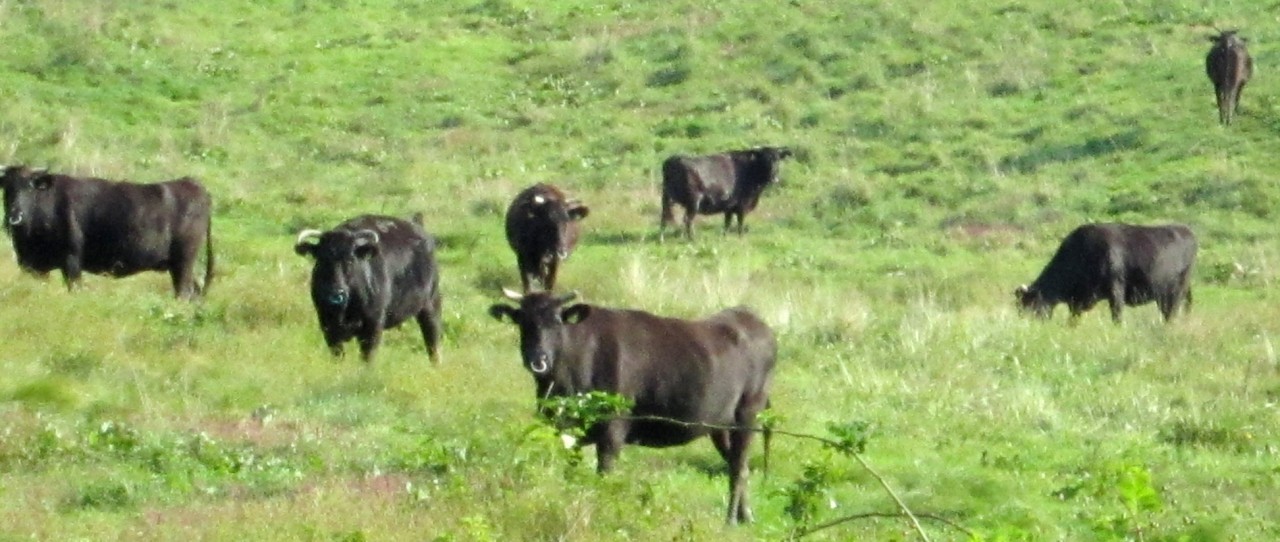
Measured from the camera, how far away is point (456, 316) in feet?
62.6

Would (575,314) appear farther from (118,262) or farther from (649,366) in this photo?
(118,262)

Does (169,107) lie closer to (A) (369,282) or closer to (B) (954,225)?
(B) (954,225)

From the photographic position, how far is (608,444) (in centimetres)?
1148

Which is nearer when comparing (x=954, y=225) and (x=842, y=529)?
(x=842, y=529)

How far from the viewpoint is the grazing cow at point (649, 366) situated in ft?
39.4

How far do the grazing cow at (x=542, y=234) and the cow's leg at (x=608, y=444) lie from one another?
37.6 feet

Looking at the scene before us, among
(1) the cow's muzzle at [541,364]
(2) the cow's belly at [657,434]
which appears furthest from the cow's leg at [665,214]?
(2) the cow's belly at [657,434]

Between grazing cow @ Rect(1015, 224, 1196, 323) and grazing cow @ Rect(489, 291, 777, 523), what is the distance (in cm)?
1066

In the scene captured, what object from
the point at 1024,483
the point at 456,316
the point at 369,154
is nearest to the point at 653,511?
the point at 1024,483

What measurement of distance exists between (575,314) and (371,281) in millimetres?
4676

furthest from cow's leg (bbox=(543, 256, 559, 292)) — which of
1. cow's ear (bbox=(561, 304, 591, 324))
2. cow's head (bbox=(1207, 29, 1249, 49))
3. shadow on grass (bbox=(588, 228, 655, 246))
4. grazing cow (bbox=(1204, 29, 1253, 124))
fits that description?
cow's head (bbox=(1207, 29, 1249, 49))

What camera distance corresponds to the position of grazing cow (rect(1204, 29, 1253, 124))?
106 feet

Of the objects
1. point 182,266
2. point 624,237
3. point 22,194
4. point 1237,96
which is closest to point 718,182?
point 624,237

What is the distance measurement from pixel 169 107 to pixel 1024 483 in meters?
23.8
